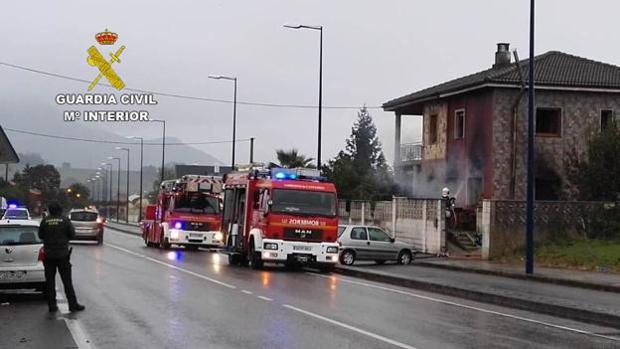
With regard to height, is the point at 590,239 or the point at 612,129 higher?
the point at 612,129

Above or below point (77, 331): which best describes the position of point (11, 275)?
above

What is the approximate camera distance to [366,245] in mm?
29203

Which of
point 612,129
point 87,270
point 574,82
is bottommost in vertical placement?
point 87,270

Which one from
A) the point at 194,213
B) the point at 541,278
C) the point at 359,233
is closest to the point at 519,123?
the point at 359,233

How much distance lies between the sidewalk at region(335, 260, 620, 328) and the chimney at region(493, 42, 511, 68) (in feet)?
65.5

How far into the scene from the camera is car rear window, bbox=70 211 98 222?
41781 millimetres

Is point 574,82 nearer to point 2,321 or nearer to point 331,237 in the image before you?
point 331,237

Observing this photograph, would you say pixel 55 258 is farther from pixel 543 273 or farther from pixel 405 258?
pixel 405 258

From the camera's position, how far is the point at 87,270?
23.3 m

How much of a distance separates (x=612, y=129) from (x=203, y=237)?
Answer: 17614mm

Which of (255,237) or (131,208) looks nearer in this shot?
(255,237)

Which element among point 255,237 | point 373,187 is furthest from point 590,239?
point 373,187

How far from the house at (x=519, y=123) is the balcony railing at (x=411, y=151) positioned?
4832 mm

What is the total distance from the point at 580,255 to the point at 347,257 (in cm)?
734
